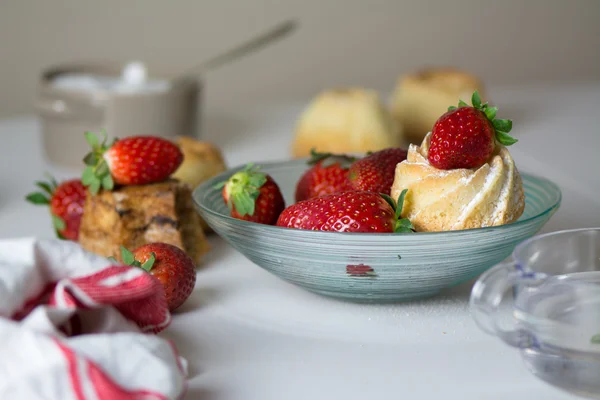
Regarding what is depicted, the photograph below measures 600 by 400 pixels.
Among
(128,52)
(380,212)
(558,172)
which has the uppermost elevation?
(380,212)

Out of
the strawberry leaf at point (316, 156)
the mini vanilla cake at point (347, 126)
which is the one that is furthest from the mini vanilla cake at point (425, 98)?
the strawberry leaf at point (316, 156)

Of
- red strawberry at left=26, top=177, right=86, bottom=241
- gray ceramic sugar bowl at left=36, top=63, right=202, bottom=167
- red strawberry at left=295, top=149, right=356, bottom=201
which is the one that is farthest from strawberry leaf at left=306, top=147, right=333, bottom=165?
gray ceramic sugar bowl at left=36, top=63, right=202, bottom=167

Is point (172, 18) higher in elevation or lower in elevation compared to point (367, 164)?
lower

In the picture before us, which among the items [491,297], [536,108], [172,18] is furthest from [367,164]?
[172,18]

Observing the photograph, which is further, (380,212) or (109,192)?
(109,192)

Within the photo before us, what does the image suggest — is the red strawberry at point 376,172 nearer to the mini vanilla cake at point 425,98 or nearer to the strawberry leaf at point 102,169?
the strawberry leaf at point 102,169

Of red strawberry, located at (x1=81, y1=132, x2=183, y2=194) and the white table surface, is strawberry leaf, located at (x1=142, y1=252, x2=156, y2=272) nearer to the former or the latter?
the white table surface

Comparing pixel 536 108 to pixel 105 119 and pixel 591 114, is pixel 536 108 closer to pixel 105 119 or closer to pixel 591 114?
pixel 591 114

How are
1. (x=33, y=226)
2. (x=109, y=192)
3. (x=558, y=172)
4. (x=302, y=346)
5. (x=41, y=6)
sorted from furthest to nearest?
(x=41, y=6)
(x=558, y=172)
(x=33, y=226)
(x=109, y=192)
(x=302, y=346)
